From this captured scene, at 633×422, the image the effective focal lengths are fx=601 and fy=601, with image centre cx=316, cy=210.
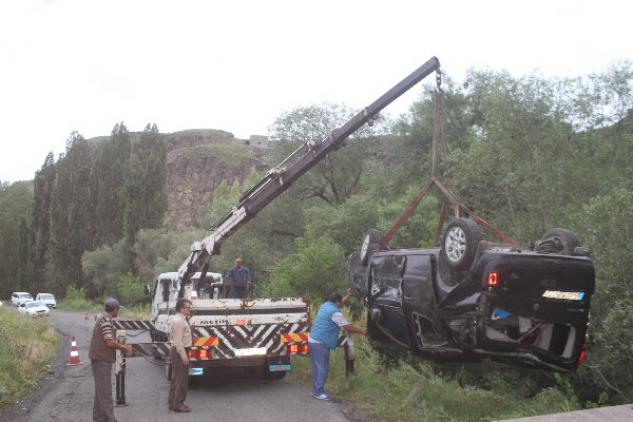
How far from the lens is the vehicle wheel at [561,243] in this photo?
7051 millimetres

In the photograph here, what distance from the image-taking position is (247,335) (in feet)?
34.0

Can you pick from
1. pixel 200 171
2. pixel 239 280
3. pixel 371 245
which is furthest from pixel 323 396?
pixel 200 171

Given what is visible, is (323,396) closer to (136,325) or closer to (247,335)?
(247,335)

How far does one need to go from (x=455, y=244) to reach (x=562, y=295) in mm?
1240

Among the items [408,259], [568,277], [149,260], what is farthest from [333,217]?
[149,260]

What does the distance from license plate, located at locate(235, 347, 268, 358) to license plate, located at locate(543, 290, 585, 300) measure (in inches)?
215

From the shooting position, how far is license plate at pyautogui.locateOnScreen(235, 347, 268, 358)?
10.2m

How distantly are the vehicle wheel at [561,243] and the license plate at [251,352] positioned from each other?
519 cm

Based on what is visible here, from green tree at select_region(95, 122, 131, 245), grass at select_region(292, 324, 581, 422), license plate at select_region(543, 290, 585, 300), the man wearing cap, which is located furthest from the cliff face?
license plate at select_region(543, 290, 585, 300)

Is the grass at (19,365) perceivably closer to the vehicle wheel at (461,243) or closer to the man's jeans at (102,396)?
the man's jeans at (102,396)

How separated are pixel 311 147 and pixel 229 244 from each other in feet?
53.9

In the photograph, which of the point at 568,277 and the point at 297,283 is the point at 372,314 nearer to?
the point at 568,277

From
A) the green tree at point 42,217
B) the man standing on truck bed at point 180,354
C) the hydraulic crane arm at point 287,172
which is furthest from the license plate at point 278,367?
the green tree at point 42,217

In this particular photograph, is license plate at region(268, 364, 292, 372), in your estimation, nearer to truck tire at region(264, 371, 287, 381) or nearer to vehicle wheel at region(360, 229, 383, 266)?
truck tire at region(264, 371, 287, 381)
